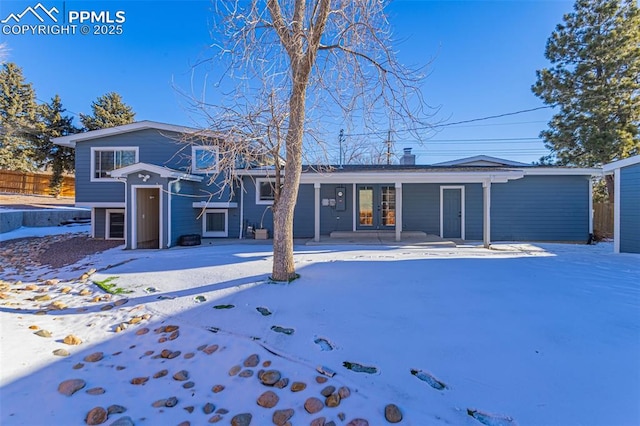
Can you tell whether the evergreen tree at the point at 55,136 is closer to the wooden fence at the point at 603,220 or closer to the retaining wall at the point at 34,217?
the retaining wall at the point at 34,217

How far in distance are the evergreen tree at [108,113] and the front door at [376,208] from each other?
20.7m

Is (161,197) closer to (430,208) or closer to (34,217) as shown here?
(430,208)

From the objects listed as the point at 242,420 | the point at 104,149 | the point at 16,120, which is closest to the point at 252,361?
the point at 242,420

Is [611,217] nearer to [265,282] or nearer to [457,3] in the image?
[457,3]

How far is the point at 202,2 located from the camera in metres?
5.31

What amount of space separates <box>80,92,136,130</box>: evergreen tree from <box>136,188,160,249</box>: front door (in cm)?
1540

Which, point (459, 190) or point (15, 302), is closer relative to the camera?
point (15, 302)

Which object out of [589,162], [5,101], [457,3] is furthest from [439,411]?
[5,101]

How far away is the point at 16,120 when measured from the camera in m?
20.8

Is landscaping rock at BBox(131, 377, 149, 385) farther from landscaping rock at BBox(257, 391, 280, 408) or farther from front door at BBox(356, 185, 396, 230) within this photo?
front door at BBox(356, 185, 396, 230)

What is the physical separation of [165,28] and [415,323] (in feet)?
24.9

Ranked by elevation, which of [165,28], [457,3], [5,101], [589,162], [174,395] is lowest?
[174,395]

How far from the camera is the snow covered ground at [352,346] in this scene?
2367mm

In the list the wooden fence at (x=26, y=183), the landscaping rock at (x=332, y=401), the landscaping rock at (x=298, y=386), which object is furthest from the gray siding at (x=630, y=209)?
the wooden fence at (x=26, y=183)
